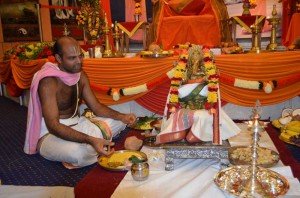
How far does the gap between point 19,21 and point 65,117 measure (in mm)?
8824

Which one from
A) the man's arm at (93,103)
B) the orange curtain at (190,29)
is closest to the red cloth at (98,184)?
the man's arm at (93,103)

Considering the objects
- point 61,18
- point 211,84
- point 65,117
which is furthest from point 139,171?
point 61,18

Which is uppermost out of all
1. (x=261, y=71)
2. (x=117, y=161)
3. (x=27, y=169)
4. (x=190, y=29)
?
(x=190, y=29)

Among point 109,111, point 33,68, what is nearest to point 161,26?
point 33,68

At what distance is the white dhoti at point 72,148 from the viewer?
269 centimetres

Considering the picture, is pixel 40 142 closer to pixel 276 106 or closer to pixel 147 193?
pixel 147 193

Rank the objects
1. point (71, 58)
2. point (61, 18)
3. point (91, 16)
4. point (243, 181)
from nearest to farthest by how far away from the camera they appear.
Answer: point (243, 181)
point (71, 58)
point (91, 16)
point (61, 18)

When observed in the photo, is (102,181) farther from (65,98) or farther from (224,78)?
(224,78)

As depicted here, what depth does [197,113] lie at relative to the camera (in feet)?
7.91

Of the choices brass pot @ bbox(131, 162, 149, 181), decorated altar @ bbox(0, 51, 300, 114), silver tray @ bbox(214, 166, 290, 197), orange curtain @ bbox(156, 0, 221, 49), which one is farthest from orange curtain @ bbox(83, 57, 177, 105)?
silver tray @ bbox(214, 166, 290, 197)

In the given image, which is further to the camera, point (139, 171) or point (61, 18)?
point (61, 18)

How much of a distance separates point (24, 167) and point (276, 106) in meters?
3.11

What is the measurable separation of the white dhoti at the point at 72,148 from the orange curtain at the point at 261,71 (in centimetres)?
161

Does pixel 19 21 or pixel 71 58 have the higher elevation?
pixel 19 21
